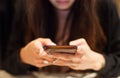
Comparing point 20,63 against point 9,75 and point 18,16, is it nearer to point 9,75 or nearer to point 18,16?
point 9,75

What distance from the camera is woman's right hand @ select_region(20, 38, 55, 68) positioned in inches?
27.0

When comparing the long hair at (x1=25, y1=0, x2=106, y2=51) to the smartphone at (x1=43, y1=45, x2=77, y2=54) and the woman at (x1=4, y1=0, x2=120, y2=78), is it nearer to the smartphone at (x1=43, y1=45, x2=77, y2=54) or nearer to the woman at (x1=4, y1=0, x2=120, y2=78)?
the woman at (x1=4, y1=0, x2=120, y2=78)

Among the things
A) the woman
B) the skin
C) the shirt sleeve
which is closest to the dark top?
the woman

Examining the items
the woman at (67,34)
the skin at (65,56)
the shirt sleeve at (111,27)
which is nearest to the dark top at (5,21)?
the woman at (67,34)

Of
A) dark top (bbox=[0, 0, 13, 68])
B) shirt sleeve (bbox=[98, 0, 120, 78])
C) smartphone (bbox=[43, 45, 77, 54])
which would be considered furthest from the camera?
dark top (bbox=[0, 0, 13, 68])

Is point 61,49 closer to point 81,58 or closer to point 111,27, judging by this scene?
point 81,58

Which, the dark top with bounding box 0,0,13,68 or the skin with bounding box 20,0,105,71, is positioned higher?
the skin with bounding box 20,0,105,71

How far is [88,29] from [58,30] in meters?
0.11

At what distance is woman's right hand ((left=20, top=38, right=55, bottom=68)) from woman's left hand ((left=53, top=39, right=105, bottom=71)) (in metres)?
0.03

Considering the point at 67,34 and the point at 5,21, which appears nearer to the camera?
the point at 67,34

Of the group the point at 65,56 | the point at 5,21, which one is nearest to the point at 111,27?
the point at 65,56

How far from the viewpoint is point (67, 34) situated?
846 millimetres

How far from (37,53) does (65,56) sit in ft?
0.24

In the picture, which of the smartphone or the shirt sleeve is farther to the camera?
the shirt sleeve
